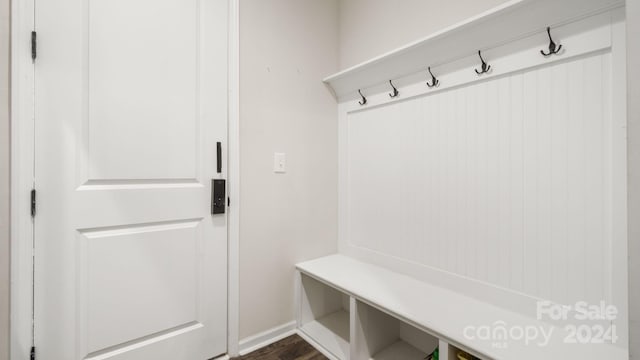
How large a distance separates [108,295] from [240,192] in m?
0.74

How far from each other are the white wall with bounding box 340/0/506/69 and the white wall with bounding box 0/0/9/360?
1.69 meters

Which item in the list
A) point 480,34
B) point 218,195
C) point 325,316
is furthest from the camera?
point 325,316

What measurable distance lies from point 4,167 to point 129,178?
0.39 metres

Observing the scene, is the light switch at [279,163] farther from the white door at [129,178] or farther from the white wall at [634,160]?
the white wall at [634,160]

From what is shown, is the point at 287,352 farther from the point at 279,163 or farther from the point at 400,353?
the point at 279,163

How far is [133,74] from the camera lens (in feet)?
4.12

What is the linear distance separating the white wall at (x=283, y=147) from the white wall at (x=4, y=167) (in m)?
0.90

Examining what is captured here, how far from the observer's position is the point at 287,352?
62.2 inches

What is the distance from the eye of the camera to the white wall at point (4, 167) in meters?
1.02

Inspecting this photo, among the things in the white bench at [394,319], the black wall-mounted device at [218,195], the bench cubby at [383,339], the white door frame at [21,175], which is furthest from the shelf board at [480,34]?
the white door frame at [21,175]

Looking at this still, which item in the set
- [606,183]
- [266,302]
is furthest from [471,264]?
[266,302]

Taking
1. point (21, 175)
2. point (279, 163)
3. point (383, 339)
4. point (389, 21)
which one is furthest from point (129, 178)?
point (389, 21)

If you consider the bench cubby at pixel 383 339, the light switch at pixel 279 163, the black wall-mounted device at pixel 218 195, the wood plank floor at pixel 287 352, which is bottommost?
the wood plank floor at pixel 287 352

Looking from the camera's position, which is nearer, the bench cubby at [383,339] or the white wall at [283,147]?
the bench cubby at [383,339]
